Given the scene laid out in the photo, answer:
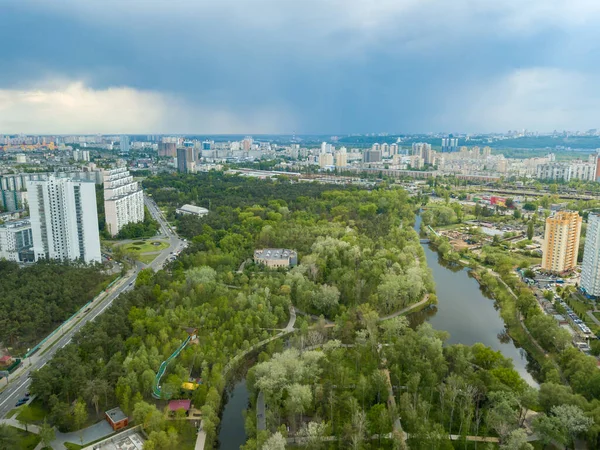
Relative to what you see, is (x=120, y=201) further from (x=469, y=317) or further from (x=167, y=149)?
(x=167, y=149)

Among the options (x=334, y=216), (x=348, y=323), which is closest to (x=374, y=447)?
(x=348, y=323)

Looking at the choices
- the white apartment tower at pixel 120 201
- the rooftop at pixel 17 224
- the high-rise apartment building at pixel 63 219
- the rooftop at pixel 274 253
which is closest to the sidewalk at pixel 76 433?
the rooftop at pixel 274 253

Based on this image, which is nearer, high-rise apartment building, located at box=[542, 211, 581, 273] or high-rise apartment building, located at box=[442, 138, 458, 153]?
high-rise apartment building, located at box=[542, 211, 581, 273]

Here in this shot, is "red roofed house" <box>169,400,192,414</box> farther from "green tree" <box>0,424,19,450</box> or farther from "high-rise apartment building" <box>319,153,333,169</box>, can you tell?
"high-rise apartment building" <box>319,153,333,169</box>

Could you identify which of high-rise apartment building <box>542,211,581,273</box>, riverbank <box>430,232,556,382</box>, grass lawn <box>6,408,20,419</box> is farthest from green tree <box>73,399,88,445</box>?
high-rise apartment building <box>542,211,581,273</box>

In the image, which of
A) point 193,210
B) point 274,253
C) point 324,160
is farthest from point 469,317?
point 324,160

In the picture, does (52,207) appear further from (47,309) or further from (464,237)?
(464,237)

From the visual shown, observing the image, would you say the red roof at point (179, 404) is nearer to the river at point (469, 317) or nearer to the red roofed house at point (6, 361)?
the red roofed house at point (6, 361)
